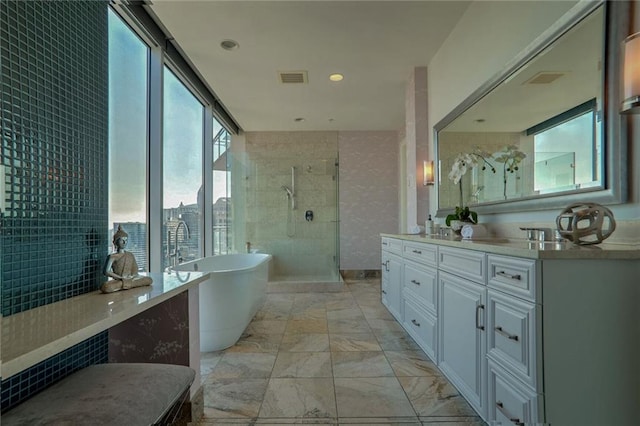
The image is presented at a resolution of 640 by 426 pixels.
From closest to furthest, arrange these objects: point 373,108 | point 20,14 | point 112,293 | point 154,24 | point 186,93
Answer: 1. point 20,14
2. point 112,293
3. point 154,24
4. point 186,93
5. point 373,108

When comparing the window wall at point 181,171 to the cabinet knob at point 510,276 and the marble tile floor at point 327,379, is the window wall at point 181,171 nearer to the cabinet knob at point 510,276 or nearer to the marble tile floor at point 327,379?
the marble tile floor at point 327,379

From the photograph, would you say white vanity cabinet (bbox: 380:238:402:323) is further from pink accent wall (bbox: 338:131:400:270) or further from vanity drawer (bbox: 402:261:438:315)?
pink accent wall (bbox: 338:131:400:270)

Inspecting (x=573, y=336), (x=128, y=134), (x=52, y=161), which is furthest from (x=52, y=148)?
(x=573, y=336)

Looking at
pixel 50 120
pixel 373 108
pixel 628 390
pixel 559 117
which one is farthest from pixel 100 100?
pixel 373 108

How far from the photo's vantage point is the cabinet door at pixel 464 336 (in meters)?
1.43

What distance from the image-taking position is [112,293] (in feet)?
3.95

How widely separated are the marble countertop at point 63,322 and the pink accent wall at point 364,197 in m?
4.30

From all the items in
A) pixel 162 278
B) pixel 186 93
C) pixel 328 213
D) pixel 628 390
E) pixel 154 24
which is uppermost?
pixel 154 24

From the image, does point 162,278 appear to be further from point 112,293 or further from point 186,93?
point 186,93

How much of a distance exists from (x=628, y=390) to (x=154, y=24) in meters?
3.71

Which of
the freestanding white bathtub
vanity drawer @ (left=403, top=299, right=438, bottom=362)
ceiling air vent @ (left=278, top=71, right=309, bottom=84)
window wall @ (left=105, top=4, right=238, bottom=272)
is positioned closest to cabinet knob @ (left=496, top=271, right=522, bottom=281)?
vanity drawer @ (left=403, top=299, right=438, bottom=362)

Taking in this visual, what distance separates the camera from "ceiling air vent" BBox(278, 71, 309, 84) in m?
3.28

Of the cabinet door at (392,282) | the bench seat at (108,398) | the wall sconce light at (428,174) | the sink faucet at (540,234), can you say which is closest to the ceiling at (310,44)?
the wall sconce light at (428,174)

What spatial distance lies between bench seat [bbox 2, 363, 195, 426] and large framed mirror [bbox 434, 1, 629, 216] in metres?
1.89
